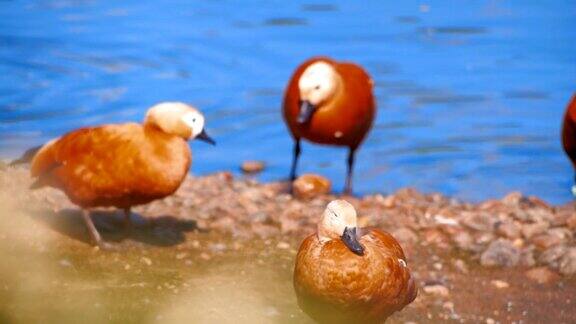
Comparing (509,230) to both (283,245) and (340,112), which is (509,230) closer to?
(283,245)

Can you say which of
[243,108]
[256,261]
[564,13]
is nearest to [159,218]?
[256,261]

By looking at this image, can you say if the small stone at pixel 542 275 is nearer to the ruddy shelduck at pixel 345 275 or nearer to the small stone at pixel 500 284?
the small stone at pixel 500 284

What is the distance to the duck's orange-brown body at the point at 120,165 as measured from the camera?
6086mm

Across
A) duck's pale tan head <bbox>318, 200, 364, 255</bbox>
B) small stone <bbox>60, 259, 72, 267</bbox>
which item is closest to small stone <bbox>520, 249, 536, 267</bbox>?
duck's pale tan head <bbox>318, 200, 364, 255</bbox>

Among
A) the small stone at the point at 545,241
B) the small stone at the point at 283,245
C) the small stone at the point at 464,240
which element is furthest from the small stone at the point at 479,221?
the small stone at the point at 283,245

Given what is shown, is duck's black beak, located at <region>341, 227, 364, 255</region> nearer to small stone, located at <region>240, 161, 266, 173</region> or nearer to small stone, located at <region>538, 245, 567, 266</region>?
small stone, located at <region>538, 245, 567, 266</region>

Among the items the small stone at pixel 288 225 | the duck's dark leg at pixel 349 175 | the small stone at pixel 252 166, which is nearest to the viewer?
the small stone at pixel 288 225

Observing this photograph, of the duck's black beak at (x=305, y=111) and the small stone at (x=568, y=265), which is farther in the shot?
the duck's black beak at (x=305, y=111)

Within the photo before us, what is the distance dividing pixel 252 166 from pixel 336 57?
2.93 m

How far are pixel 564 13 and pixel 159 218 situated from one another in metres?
8.11

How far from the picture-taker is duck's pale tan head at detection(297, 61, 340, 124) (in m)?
8.16

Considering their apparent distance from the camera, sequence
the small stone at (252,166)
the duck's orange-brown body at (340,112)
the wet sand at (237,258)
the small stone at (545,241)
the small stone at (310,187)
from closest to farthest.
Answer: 1. the wet sand at (237,258)
2. the small stone at (545,241)
3. the small stone at (310,187)
4. the duck's orange-brown body at (340,112)
5. the small stone at (252,166)

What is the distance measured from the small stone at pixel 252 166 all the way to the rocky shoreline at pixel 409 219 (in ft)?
4.54

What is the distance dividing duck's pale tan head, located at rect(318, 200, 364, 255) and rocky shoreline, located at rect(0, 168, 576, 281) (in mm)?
1718
